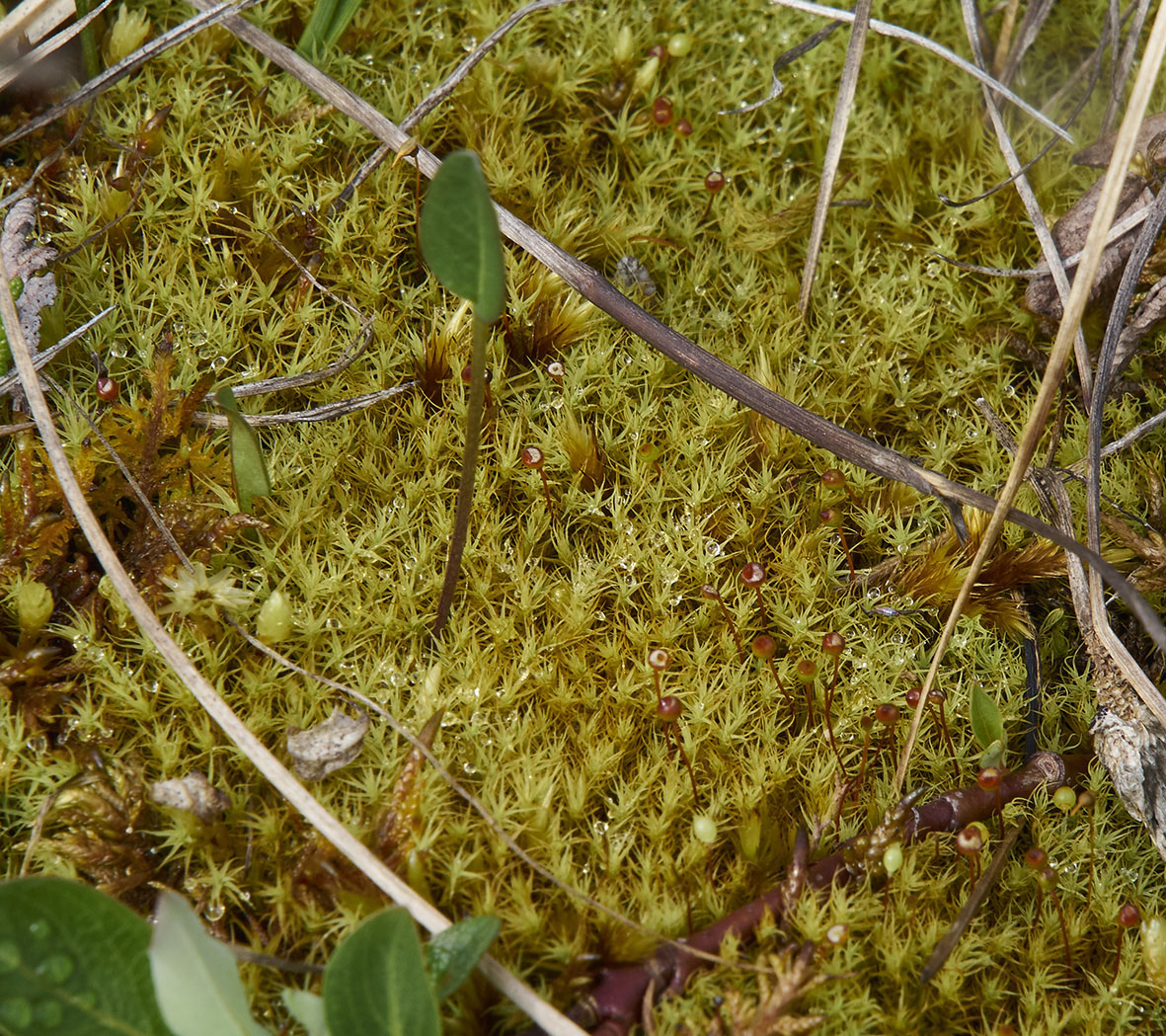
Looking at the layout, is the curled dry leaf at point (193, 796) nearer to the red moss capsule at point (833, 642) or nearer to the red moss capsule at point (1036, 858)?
the red moss capsule at point (833, 642)

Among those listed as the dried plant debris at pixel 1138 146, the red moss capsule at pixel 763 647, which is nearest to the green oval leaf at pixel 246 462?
the red moss capsule at pixel 763 647

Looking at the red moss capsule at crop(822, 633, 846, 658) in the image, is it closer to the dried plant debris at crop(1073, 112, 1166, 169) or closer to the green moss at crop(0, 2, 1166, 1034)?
the green moss at crop(0, 2, 1166, 1034)

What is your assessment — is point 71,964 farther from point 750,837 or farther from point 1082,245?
point 1082,245

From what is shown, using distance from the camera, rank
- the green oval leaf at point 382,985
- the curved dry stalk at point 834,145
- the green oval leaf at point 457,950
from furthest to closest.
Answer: the curved dry stalk at point 834,145 → the green oval leaf at point 457,950 → the green oval leaf at point 382,985

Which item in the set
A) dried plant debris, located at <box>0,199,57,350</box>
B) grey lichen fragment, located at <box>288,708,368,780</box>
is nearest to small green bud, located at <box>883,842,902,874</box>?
grey lichen fragment, located at <box>288,708,368,780</box>

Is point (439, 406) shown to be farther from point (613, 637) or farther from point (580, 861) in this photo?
point (580, 861)
